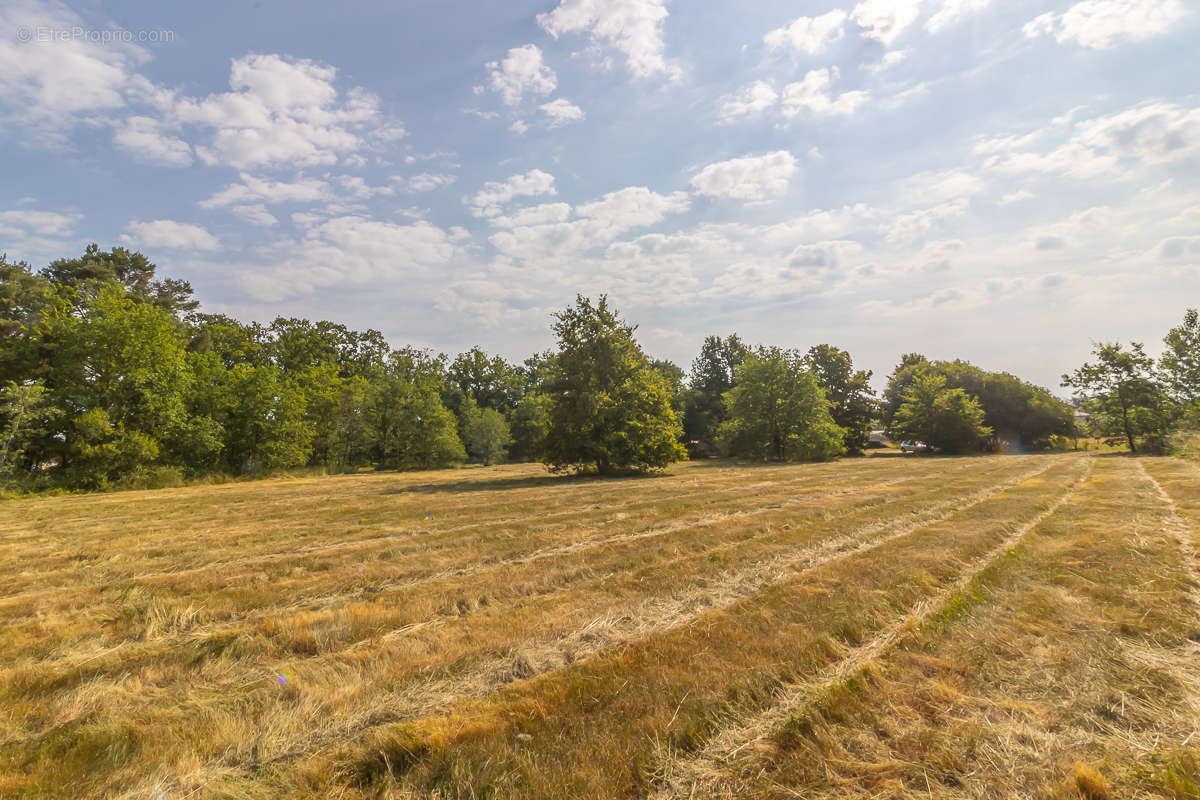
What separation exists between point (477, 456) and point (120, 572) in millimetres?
43172

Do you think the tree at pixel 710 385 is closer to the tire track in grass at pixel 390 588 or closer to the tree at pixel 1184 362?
the tree at pixel 1184 362

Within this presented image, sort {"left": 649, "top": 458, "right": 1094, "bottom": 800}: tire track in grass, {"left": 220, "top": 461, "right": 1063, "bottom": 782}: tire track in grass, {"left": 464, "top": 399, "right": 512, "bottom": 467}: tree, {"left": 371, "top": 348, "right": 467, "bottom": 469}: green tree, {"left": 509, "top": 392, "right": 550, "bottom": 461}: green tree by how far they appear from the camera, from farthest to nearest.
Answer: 1. {"left": 509, "top": 392, "right": 550, "bottom": 461}: green tree
2. {"left": 464, "top": 399, "right": 512, "bottom": 467}: tree
3. {"left": 371, "top": 348, "right": 467, "bottom": 469}: green tree
4. {"left": 220, "top": 461, "right": 1063, "bottom": 782}: tire track in grass
5. {"left": 649, "top": 458, "right": 1094, "bottom": 800}: tire track in grass

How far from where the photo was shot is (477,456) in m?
49.4

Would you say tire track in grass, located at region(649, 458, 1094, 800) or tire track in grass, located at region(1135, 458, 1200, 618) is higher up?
tire track in grass, located at region(649, 458, 1094, 800)

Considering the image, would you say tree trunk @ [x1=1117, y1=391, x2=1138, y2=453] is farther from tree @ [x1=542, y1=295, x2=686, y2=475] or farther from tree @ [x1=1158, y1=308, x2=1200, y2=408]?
tree @ [x1=542, y1=295, x2=686, y2=475]

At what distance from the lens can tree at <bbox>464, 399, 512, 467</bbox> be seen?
4788cm

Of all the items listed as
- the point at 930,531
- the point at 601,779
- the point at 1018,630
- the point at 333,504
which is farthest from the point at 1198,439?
the point at 333,504

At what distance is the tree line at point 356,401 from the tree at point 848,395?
16cm

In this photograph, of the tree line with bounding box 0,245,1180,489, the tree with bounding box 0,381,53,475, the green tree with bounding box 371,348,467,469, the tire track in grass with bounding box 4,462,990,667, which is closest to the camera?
the tire track in grass with bounding box 4,462,990,667

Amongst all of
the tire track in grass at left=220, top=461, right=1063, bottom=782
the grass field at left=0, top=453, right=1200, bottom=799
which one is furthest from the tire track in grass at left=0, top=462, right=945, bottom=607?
the tire track in grass at left=220, top=461, right=1063, bottom=782

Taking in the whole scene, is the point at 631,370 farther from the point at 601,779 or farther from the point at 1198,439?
the point at 1198,439

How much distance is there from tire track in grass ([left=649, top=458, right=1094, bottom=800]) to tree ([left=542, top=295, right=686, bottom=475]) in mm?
19284

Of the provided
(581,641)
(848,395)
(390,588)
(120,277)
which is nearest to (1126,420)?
(848,395)

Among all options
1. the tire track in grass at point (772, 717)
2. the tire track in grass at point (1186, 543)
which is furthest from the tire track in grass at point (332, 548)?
the tire track in grass at point (1186, 543)
